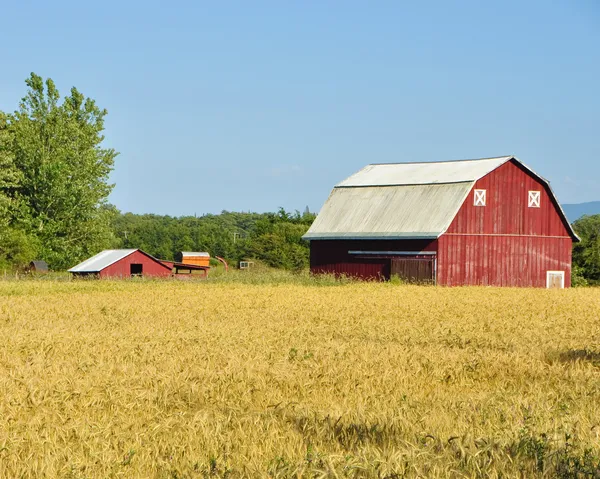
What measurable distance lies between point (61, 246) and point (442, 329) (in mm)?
49700

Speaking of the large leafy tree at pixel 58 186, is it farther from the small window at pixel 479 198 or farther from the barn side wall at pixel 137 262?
the small window at pixel 479 198

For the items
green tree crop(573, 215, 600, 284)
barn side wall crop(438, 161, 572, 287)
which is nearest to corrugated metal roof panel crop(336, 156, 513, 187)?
barn side wall crop(438, 161, 572, 287)

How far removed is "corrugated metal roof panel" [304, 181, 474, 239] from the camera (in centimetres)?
4578

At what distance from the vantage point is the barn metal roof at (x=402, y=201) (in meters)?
46.0

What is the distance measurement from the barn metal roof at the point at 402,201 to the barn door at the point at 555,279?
2.34 metres

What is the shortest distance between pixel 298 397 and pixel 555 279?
39.4m

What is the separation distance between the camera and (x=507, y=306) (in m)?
27.3

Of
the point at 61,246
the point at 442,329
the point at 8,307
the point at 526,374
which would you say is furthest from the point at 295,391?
the point at 61,246

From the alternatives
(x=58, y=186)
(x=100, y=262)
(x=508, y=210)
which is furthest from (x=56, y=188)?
(x=508, y=210)

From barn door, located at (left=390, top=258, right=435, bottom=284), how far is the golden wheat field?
23.2 metres

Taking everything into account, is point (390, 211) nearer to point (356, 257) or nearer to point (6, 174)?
point (356, 257)

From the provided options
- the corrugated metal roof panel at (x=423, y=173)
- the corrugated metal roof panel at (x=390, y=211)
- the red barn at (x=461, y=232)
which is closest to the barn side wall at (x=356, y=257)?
the red barn at (x=461, y=232)

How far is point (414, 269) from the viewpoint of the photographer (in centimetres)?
4544

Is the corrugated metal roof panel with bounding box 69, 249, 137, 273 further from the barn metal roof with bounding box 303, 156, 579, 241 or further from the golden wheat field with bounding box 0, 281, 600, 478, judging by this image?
the golden wheat field with bounding box 0, 281, 600, 478
